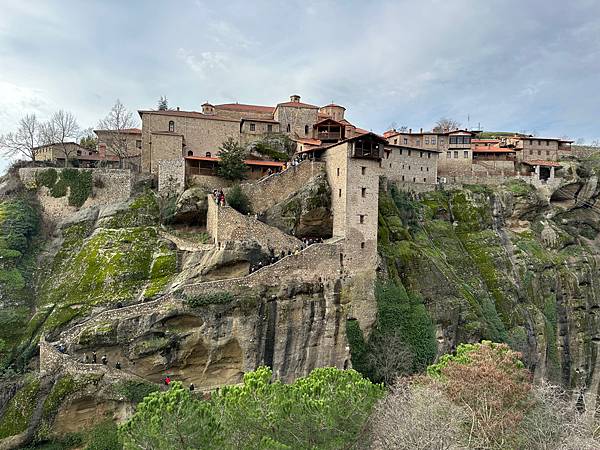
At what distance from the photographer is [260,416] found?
15.0 metres

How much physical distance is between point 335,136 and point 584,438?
102 feet

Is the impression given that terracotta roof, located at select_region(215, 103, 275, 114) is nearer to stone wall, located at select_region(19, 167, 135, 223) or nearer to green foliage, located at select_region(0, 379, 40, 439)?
stone wall, located at select_region(19, 167, 135, 223)

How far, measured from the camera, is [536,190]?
161 ft

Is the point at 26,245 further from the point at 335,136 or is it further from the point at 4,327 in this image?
the point at 335,136

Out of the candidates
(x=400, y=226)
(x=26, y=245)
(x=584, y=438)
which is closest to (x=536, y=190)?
(x=400, y=226)

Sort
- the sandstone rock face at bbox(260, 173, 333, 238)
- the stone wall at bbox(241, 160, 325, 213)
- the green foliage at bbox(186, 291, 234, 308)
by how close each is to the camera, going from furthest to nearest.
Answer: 1. the stone wall at bbox(241, 160, 325, 213)
2. the sandstone rock face at bbox(260, 173, 333, 238)
3. the green foliage at bbox(186, 291, 234, 308)

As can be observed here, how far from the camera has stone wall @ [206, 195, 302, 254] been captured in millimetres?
28842

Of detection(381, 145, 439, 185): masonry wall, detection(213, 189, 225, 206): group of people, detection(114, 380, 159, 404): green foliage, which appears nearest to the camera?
detection(114, 380, 159, 404): green foliage

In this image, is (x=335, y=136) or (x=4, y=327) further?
(x=335, y=136)

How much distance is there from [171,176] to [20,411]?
715 inches

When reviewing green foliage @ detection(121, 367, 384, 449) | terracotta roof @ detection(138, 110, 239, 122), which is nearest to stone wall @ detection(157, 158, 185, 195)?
terracotta roof @ detection(138, 110, 239, 122)

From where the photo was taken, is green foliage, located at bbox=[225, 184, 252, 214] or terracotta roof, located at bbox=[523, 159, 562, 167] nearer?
green foliage, located at bbox=[225, 184, 252, 214]

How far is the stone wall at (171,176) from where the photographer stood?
34000mm

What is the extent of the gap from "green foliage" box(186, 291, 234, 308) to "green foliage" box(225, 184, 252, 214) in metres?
7.30
